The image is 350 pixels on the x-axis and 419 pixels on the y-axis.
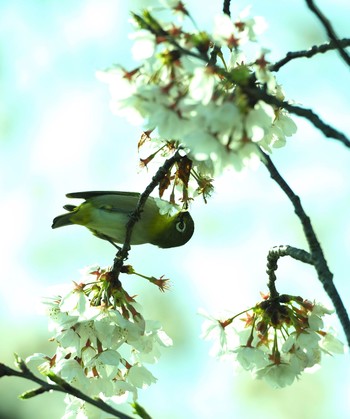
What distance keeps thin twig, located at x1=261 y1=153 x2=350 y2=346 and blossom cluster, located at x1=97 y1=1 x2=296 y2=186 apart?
0.13 meters

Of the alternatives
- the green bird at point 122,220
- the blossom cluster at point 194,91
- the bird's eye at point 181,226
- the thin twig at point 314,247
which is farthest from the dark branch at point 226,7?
the bird's eye at point 181,226

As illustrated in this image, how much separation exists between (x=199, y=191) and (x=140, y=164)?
36cm

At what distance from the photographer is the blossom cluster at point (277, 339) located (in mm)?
3549

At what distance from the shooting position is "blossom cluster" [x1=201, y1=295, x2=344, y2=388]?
355 centimetres

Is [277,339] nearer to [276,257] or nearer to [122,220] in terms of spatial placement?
[276,257]

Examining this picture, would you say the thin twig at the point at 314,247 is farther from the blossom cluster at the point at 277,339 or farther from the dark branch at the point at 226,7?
the blossom cluster at the point at 277,339

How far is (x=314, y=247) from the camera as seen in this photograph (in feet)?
8.09

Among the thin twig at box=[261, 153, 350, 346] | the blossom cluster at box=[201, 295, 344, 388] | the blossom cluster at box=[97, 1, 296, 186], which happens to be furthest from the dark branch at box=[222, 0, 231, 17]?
the blossom cluster at box=[201, 295, 344, 388]

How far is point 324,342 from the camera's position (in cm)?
373

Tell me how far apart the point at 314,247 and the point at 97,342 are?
4.95 feet

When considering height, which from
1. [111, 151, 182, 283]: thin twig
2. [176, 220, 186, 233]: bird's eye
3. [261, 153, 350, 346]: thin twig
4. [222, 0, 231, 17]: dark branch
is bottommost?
[261, 153, 350, 346]: thin twig

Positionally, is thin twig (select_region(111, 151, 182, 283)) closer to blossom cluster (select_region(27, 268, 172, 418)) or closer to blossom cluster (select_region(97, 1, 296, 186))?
blossom cluster (select_region(27, 268, 172, 418))

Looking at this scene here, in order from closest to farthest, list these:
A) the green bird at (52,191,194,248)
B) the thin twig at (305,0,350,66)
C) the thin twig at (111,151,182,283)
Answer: the thin twig at (305,0,350,66) → the thin twig at (111,151,182,283) → the green bird at (52,191,194,248)

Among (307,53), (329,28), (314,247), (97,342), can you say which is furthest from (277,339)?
(329,28)
